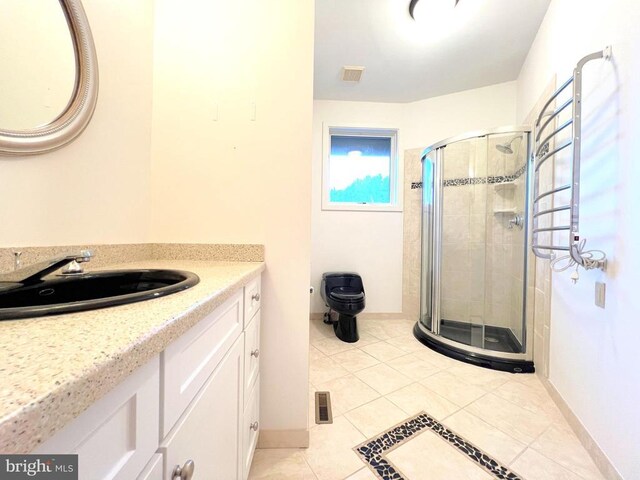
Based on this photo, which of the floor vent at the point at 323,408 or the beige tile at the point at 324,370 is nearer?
the floor vent at the point at 323,408

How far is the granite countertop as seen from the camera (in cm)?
20

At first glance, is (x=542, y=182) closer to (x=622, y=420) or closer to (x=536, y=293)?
(x=536, y=293)

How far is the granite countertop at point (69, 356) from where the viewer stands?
0.64 feet

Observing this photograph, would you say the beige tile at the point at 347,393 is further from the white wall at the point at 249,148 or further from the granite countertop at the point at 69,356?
the granite countertop at the point at 69,356

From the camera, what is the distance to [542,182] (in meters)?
1.67

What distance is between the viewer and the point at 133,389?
34 cm

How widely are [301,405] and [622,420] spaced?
50.5 inches

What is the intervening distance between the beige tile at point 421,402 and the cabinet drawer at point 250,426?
0.82 metres

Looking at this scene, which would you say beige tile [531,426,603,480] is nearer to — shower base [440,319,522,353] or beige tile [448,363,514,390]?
beige tile [448,363,514,390]

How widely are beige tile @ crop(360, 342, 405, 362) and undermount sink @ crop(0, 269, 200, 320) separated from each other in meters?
1.67

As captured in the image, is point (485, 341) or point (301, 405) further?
point (485, 341)

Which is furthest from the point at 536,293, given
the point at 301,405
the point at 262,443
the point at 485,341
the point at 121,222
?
the point at 121,222

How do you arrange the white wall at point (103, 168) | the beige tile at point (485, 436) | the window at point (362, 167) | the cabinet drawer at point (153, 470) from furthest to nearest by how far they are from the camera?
1. the window at point (362, 167)
2. the beige tile at point (485, 436)
3. the white wall at point (103, 168)
4. the cabinet drawer at point (153, 470)

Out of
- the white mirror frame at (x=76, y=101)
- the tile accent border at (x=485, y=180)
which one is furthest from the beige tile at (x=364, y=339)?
the white mirror frame at (x=76, y=101)
